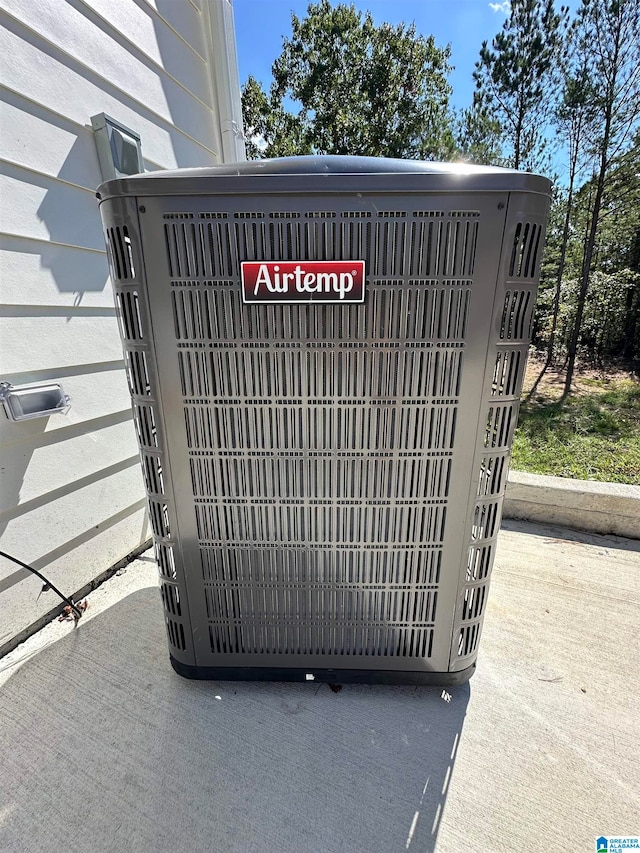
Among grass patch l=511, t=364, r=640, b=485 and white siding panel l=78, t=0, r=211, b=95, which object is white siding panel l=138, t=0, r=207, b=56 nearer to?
white siding panel l=78, t=0, r=211, b=95

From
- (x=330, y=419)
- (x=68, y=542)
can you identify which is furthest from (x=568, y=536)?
(x=68, y=542)

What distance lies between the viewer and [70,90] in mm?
1605

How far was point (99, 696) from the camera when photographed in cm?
135

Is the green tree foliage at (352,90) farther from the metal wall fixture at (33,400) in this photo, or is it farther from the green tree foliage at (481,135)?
the metal wall fixture at (33,400)

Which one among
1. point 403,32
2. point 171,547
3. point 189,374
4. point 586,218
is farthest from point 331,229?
point 403,32

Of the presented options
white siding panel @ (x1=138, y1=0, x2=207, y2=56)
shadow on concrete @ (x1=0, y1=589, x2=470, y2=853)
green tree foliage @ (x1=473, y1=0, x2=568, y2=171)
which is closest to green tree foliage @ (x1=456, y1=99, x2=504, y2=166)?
green tree foliage @ (x1=473, y1=0, x2=568, y2=171)

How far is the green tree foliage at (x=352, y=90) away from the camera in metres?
8.38

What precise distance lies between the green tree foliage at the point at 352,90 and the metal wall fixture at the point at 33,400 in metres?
8.93

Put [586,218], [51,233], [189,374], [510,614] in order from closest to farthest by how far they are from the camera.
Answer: [189,374]
[51,233]
[510,614]
[586,218]

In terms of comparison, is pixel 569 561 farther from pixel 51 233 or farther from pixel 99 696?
pixel 51 233

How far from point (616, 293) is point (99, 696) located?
8664mm

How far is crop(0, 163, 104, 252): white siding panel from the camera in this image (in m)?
1.42

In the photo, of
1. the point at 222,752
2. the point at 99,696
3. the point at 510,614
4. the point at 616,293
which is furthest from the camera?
the point at 616,293

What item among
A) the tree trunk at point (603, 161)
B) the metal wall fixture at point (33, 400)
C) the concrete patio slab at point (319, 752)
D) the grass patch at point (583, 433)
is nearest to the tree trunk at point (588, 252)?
the tree trunk at point (603, 161)
